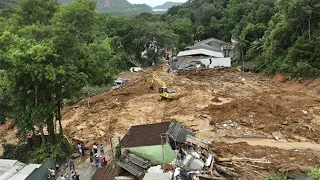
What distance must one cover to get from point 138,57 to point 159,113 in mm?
28126

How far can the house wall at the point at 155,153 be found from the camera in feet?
43.3

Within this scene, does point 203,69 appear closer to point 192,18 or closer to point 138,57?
point 138,57

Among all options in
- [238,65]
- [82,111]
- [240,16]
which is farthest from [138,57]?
Result: [82,111]

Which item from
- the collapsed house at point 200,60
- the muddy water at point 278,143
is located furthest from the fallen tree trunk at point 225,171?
the collapsed house at point 200,60

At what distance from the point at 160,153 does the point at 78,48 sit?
282 inches

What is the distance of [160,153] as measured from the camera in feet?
43.7

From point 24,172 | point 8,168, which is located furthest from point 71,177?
point 8,168

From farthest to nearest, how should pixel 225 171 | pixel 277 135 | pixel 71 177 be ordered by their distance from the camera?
1. pixel 277 135
2. pixel 71 177
3. pixel 225 171

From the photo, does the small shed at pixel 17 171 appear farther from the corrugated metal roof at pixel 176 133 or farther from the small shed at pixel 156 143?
the corrugated metal roof at pixel 176 133

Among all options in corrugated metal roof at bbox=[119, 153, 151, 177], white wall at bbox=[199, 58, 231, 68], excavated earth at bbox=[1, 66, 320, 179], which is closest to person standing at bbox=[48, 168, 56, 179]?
corrugated metal roof at bbox=[119, 153, 151, 177]

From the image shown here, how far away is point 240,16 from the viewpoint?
58406 mm

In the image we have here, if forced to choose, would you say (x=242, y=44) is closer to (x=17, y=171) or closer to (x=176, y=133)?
(x=176, y=133)

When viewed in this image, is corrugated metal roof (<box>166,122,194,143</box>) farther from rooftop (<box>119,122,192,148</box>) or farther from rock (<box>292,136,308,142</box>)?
rock (<box>292,136,308,142</box>)

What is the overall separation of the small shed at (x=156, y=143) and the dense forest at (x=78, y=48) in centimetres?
412
